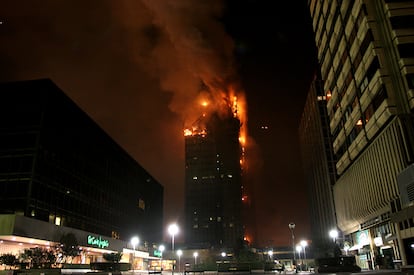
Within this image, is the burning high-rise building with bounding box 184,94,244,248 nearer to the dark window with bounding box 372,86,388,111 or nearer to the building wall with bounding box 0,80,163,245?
the building wall with bounding box 0,80,163,245

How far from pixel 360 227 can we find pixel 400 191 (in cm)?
2213

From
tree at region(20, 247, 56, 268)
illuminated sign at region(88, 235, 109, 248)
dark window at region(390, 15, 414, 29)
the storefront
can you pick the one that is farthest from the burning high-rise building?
dark window at region(390, 15, 414, 29)

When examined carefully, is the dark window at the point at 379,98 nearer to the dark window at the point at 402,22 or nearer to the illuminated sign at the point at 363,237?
the dark window at the point at 402,22

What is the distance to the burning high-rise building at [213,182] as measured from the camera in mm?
158000

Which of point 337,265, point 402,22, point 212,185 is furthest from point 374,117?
point 212,185

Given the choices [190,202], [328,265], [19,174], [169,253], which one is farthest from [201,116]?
[328,265]

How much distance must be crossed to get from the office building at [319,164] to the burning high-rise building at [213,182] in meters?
36.0

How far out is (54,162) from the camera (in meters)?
58.4

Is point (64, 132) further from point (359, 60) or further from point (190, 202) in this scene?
point (190, 202)

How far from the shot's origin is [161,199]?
13938 cm

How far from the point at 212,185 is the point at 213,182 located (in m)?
1.41

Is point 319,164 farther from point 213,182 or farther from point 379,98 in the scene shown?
point 379,98

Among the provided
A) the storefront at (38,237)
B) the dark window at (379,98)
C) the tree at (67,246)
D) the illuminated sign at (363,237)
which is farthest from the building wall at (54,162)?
the illuminated sign at (363,237)

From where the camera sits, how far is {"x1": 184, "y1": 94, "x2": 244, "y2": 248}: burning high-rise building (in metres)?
158
